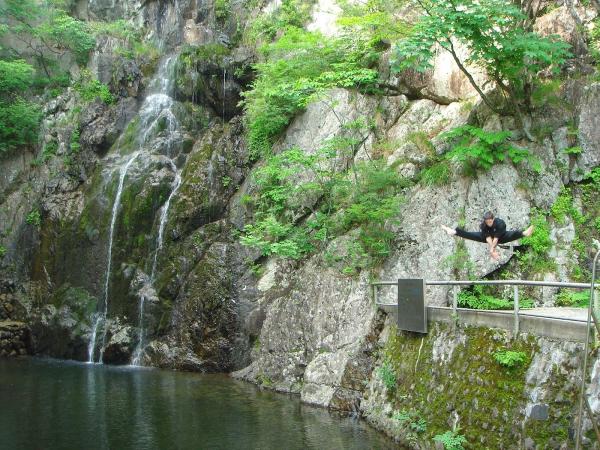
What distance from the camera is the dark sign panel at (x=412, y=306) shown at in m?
10.3

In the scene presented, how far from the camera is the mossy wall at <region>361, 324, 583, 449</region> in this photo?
6.73 m

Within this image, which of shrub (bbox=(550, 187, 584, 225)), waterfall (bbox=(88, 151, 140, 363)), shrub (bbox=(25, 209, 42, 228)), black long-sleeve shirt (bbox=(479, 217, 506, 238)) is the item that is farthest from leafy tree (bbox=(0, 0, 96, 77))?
black long-sleeve shirt (bbox=(479, 217, 506, 238))

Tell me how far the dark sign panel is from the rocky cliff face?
44cm

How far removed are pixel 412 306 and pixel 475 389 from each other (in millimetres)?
2603

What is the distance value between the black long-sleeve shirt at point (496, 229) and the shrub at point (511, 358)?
2.01 meters

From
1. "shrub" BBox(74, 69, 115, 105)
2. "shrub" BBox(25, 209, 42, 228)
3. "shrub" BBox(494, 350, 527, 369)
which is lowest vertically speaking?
"shrub" BBox(494, 350, 527, 369)

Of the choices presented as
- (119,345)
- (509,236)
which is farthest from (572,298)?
(119,345)

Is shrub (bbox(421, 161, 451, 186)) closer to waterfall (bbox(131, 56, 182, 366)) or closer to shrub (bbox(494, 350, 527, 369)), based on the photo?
shrub (bbox(494, 350, 527, 369))

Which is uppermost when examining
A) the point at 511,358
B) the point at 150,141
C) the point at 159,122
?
the point at 159,122

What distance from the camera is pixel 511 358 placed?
24.9 ft

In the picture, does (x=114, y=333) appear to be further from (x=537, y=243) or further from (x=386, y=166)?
(x=537, y=243)

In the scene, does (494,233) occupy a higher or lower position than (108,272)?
higher

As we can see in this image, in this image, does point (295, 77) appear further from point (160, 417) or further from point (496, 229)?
point (160, 417)

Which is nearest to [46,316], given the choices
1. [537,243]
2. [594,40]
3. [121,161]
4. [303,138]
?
[121,161]
